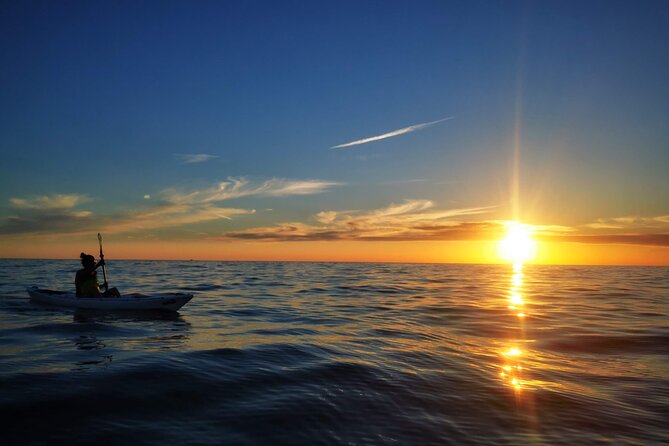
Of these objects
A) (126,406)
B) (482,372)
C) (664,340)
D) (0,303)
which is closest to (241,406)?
(126,406)

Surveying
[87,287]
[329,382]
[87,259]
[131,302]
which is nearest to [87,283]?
[87,287]

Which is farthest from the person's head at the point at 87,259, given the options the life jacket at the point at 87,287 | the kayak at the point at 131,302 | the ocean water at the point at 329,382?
the ocean water at the point at 329,382

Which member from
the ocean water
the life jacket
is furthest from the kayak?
the ocean water

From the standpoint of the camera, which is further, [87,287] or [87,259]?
[87,287]

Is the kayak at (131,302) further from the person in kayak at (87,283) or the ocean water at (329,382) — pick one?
the ocean water at (329,382)

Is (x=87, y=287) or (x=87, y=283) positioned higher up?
(x=87, y=283)

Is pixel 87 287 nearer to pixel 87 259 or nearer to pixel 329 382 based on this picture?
pixel 87 259

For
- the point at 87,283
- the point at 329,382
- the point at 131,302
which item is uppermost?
the point at 87,283

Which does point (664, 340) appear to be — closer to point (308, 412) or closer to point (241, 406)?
point (308, 412)

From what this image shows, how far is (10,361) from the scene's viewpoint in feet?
36.5

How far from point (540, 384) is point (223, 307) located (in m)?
19.3

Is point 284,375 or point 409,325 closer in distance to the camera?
point 284,375

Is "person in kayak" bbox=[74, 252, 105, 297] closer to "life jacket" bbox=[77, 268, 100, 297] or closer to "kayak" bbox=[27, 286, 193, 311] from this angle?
"life jacket" bbox=[77, 268, 100, 297]

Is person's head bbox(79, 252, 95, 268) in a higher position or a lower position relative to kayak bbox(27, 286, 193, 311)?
higher
